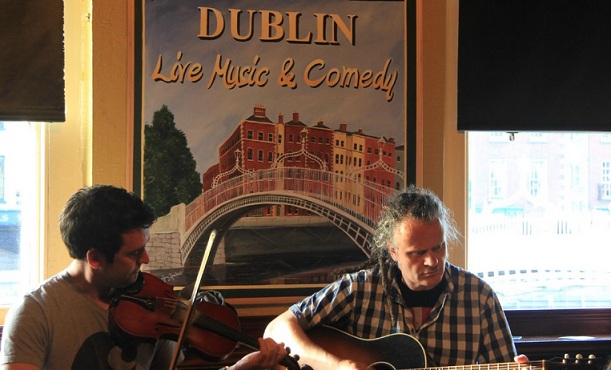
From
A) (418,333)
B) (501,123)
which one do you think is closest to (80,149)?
(418,333)

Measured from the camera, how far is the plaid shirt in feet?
8.79

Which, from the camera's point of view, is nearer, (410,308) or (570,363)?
(570,363)

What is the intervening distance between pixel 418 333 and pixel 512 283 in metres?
1.00

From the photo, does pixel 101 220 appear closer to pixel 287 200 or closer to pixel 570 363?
pixel 287 200

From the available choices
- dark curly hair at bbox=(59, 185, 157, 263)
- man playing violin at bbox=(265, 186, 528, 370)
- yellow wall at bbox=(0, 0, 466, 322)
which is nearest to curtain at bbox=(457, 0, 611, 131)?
man playing violin at bbox=(265, 186, 528, 370)

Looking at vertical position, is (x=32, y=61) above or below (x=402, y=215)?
above

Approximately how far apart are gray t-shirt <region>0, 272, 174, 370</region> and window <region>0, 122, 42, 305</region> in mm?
913

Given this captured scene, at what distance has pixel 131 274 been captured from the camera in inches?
90.4

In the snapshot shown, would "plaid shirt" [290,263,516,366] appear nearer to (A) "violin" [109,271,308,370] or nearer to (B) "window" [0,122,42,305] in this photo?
(A) "violin" [109,271,308,370]

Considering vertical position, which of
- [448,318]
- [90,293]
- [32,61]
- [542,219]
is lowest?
[448,318]

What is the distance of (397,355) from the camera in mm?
2611

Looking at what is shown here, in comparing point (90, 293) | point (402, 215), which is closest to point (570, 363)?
point (402, 215)

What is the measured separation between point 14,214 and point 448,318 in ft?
5.65

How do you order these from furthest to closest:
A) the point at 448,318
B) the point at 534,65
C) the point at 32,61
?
the point at 534,65 → the point at 32,61 → the point at 448,318
